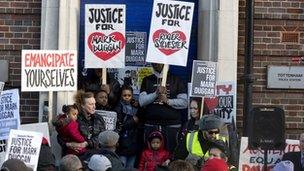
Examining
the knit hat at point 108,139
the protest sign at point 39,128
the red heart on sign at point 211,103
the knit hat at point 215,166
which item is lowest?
the knit hat at point 215,166

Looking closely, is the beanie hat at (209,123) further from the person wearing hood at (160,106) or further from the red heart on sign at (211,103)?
the red heart on sign at (211,103)

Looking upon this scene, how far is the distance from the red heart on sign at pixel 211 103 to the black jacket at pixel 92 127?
1437 millimetres

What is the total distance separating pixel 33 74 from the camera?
30.9ft

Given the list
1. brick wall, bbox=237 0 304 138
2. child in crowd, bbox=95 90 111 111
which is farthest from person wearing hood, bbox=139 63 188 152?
brick wall, bbox=237 0 304 138

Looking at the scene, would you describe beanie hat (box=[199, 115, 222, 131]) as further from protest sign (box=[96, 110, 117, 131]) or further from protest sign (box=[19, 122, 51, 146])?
protest sign (box=[19, 122, 51, 146])

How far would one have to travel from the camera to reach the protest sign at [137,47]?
11.0 m

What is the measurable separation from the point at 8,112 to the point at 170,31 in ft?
7.40

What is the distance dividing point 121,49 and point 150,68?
107 centimetres

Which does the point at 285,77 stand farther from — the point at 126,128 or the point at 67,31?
the point at 67,31

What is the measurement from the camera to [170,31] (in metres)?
10.0

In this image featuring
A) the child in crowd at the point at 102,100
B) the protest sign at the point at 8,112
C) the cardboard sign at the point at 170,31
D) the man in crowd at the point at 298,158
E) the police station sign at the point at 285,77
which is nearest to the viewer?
the man in crowd at the point at 298,158

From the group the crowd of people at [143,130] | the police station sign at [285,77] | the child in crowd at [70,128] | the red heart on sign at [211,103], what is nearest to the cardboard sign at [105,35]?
the crowd of people at [143,130]

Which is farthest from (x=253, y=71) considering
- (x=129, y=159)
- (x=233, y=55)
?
(x=129, y=159)

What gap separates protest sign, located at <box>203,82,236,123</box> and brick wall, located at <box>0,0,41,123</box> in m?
2.29
